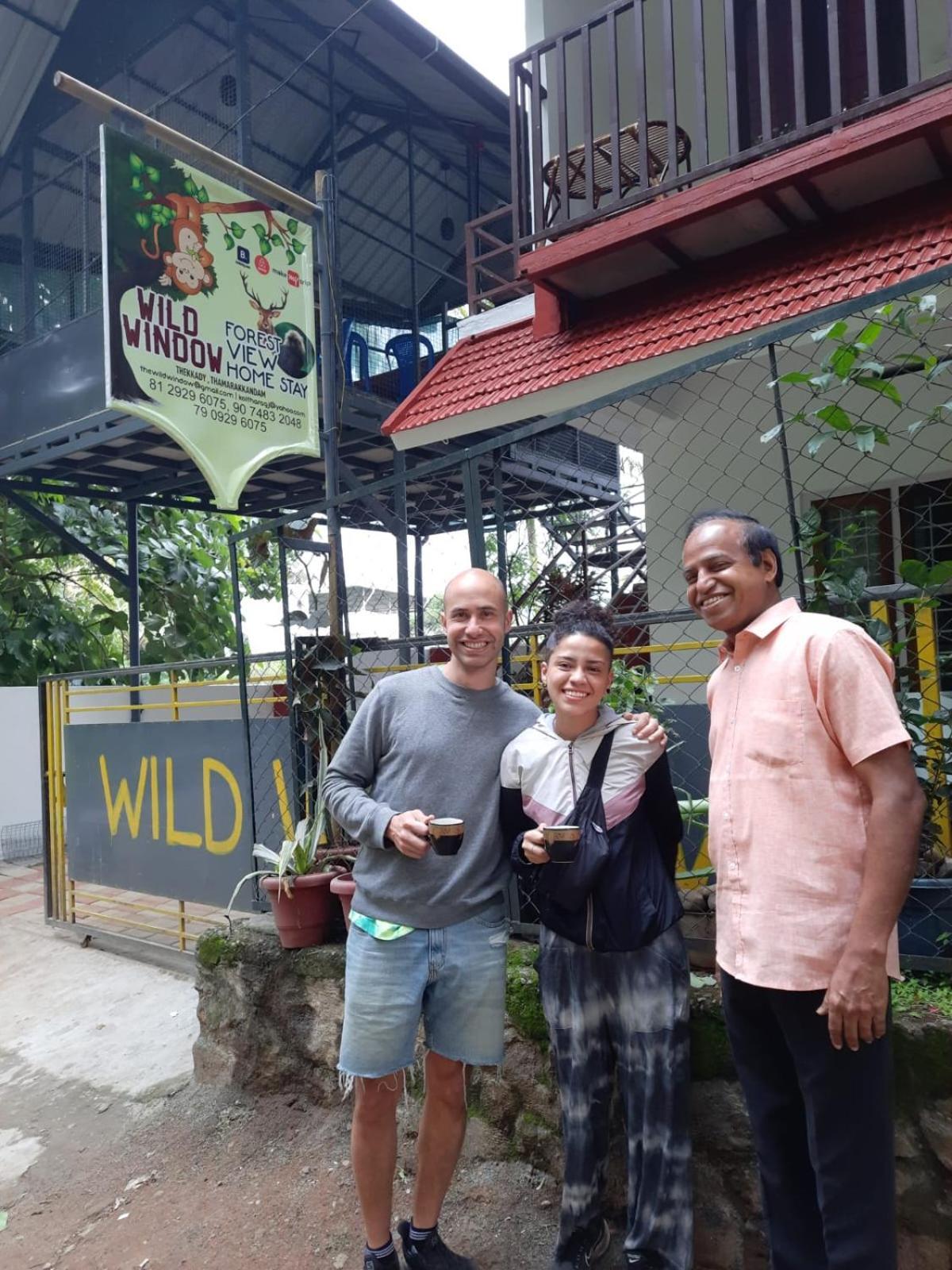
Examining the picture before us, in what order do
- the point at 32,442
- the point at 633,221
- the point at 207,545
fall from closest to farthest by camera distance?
the point at 633,221
the point at 32,442
the point at 207,545

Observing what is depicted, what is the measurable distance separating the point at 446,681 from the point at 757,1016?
1.07m

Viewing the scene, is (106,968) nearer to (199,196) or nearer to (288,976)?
(288,976)

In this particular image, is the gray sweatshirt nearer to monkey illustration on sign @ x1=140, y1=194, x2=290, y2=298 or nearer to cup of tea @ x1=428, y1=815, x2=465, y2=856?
cup of tea @ x1=428, y1=815, x2=465, y2=856

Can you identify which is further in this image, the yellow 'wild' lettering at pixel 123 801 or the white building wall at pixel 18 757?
the white building wall at pixel 18 757

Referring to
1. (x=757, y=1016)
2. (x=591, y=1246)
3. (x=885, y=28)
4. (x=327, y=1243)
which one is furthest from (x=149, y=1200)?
(x=885, y=28)

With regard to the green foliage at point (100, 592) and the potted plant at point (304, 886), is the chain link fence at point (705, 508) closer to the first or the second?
the potted plant at point (304, 886)

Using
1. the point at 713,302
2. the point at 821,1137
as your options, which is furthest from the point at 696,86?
the point at 821,1137

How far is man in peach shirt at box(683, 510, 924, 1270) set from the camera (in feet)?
4.89

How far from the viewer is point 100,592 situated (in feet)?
35.9

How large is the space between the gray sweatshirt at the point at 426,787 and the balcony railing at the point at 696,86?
350 centimetres

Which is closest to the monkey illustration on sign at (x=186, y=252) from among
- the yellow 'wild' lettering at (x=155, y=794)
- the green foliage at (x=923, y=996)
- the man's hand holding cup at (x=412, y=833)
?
the yellow 'wild' lettering at (x=155, y=794)

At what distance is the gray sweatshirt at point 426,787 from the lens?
2166 millimetres

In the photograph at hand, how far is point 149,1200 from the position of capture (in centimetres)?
280

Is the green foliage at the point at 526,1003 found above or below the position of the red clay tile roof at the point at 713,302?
below
